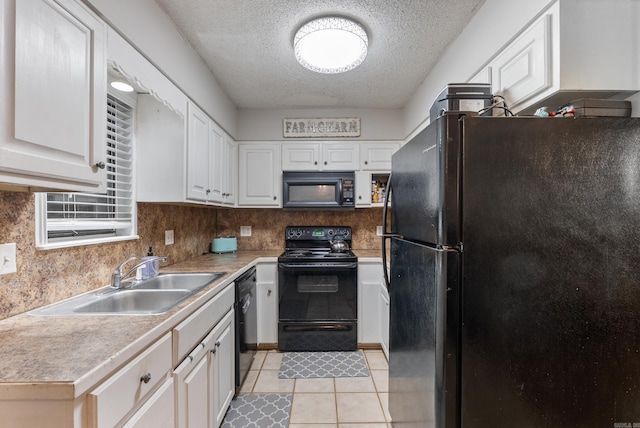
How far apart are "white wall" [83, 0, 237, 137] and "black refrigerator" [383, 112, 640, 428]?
1402mm

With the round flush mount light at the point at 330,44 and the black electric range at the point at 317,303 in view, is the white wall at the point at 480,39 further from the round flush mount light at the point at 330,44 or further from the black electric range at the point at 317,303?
the black electric range at the point at 317,303

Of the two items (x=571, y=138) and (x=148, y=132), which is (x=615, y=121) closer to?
(x=571, y=138)

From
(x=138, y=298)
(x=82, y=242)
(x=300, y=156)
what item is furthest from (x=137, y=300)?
(x=300, y=156)

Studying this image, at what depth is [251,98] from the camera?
281 cm

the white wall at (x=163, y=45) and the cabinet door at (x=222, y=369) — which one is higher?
the white wall at (x=163, y=45)

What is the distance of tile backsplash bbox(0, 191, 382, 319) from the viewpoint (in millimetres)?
1089

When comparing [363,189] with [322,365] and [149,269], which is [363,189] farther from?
[149,269]

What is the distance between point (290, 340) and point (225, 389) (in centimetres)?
98

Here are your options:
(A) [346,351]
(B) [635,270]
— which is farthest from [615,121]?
(A) [346,351]

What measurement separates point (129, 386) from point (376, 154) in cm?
271

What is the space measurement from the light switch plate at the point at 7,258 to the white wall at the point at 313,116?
2.22 m

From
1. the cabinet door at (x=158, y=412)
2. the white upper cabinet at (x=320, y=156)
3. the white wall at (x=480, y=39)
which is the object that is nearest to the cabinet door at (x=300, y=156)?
the white upper cabinet at (x=320, y=156)

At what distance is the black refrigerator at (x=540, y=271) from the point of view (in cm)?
94

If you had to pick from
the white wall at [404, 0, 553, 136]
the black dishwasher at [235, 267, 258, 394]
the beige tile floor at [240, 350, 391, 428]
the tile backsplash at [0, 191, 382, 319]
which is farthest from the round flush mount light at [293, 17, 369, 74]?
the beige tile floor at [240, 350, 391, 428]
